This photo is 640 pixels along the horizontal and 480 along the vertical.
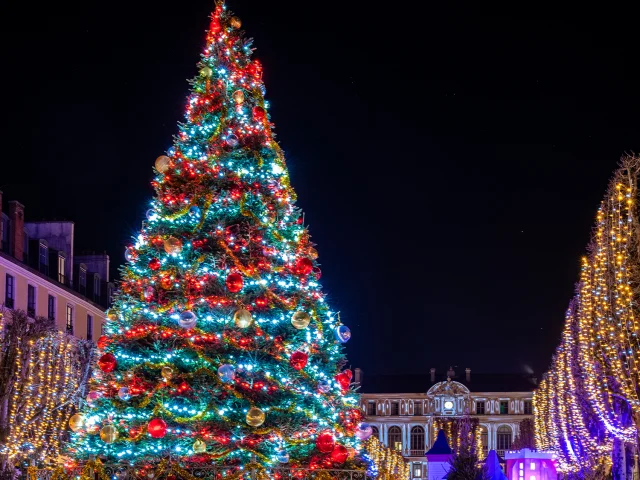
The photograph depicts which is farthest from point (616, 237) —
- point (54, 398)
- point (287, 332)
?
point (54, 398)

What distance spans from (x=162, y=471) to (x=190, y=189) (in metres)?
5.12

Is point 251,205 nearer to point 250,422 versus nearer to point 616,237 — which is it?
point 250,422

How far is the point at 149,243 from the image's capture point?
16.7 m

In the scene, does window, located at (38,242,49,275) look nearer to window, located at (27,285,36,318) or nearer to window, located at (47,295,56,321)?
window, located at (47,295,56,321)

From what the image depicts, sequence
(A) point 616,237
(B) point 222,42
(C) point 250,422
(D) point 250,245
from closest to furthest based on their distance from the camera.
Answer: (C) point 250,422 → (D) point 250,245 → (B) point 222,42 → (A) point 616,237

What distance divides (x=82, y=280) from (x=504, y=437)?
71622 mm

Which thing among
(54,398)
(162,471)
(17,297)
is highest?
(17,297)

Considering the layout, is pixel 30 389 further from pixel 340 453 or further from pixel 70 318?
pixel 340 453

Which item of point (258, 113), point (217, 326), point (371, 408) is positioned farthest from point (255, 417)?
point (371, 408)

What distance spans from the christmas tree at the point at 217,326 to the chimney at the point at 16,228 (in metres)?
25.2

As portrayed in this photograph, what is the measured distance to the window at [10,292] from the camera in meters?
38.6

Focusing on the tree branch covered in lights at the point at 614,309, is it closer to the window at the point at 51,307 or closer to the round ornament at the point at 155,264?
the round ornament at the point at 155,264

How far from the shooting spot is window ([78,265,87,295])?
5069 centimetres

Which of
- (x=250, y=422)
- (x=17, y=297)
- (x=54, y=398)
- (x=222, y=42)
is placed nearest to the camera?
(x=250, y=422)
